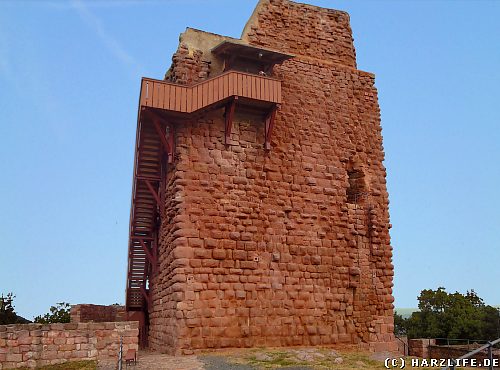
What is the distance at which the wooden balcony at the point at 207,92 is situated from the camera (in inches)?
508

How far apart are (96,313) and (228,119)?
9.35 m

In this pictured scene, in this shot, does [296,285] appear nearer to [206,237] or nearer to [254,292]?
[254,292]

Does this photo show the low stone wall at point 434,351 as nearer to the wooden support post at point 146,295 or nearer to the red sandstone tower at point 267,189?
the red sandstone tower at point 267,189

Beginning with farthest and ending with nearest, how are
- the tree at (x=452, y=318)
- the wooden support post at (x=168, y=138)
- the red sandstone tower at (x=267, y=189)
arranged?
1. the tree at (x=452, y=318)
2. the wooden support post at (x=168, y=138)
3. the red sandstone tower at (x=267, y=189)

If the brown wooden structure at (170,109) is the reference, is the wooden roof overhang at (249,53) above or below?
above

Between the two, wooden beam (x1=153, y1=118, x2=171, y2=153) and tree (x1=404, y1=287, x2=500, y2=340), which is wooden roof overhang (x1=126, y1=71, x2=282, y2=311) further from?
tree (x1=404, y1=287, x2=500, y2=340)

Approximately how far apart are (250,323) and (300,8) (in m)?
9.40

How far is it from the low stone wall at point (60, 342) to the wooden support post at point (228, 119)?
17.0 ft

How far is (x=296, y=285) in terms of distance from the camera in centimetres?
1359

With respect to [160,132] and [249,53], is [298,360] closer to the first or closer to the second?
[160,132]

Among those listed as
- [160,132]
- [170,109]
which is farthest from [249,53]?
[160,132]

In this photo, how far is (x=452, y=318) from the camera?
4088cm

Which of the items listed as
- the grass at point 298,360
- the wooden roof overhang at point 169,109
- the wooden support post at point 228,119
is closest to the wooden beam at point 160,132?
the wooden roof overhang at point 169,109

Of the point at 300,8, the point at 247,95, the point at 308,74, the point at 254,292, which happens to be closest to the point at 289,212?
the point at 254,292
